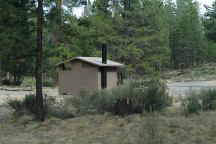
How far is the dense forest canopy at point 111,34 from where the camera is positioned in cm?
1683

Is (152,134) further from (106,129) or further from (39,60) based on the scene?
(39,60)

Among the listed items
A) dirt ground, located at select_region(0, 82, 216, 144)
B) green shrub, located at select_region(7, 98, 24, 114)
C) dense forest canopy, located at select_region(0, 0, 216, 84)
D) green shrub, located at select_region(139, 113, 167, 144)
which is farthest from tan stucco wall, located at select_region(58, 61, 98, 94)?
green shrub, located at select_region(139, 113, 167, 144)

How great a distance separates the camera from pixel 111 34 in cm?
4334

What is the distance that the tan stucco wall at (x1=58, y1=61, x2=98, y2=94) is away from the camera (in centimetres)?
2927

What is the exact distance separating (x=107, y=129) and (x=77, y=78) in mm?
16170

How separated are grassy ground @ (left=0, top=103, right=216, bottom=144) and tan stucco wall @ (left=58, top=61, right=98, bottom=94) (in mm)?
12521

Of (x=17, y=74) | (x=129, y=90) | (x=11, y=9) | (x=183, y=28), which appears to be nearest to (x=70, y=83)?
(x=129, y=90)

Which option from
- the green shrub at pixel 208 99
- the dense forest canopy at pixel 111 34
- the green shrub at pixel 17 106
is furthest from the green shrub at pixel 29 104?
the green shrub at pixel 208 99

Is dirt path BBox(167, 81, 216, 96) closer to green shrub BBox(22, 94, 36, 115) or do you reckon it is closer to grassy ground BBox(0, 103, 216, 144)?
green shrub BBox(22, 94, 36, 115)

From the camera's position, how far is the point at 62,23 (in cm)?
1725

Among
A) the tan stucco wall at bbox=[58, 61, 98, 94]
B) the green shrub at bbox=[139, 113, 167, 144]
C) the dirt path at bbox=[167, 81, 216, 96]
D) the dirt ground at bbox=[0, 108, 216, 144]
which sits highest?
the tan stucco wall at bbox=[58, 61, 98, 94]

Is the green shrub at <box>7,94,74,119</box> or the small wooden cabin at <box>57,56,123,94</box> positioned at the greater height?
the small wooden cabin at <box>57,56,123,94</box>

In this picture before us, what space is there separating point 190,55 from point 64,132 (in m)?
73.2

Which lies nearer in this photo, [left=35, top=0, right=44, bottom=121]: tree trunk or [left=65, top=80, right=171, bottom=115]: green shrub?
[left=35, top=0, right=44, bottom=121]: tree trunk
